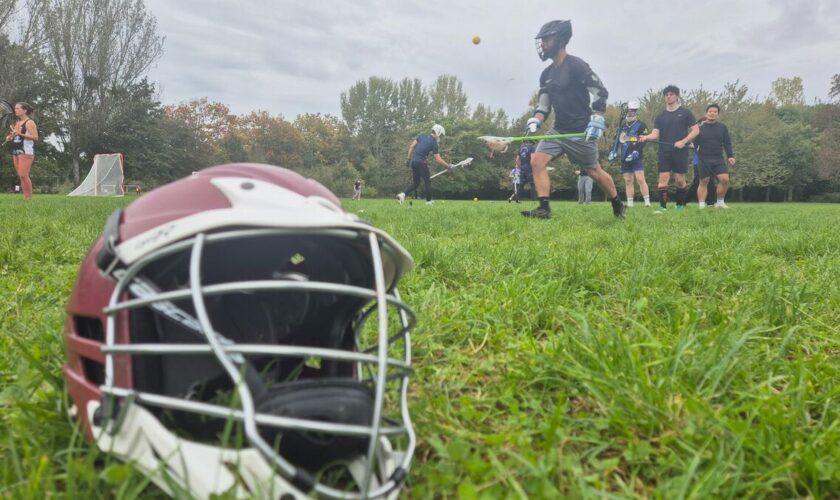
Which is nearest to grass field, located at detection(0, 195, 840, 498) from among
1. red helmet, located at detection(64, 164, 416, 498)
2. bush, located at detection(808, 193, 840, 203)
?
red helmet, located at detection(64, 164, 416, 498)

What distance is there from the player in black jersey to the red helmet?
6.25 meters

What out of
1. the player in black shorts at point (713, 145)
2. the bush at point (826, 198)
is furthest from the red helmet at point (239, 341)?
the bush at point (826, 198)

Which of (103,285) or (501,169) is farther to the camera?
(501,169)

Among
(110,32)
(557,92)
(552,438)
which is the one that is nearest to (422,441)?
(552,438)

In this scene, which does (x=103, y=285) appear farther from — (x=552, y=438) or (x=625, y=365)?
(x=625, y=365)

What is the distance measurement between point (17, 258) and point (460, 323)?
123 inches

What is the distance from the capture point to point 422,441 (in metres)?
1.27

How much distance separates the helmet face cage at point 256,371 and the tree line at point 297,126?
3248cm

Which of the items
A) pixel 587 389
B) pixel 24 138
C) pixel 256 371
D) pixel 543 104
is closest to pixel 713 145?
pixel 543 104

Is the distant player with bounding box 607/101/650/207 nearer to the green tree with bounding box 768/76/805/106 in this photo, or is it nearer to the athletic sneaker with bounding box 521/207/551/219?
the athletic sneaker with bounding box 521/207/551/219

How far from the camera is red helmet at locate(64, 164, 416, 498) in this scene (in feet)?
2.89

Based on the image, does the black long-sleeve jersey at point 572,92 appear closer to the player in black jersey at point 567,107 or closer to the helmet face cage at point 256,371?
the player in black jersey at point 567,107

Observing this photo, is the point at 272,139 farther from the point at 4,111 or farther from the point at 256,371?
the point at 256,371

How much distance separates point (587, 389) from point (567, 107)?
6.59m
